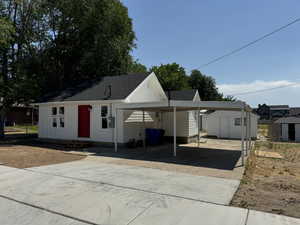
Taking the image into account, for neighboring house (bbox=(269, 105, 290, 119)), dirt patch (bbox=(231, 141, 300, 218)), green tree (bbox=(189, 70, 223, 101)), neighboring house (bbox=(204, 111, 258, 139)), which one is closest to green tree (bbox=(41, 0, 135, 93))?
neighboring house (bbox=(204, 111, 258, 139))

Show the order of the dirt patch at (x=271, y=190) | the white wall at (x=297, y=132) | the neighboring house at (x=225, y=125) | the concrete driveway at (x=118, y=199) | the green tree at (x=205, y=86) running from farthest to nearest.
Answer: the green tree at (x=205, y=86) → the white wall at (x=297, y=132) → the neighboring house at (x=225, y=125) → the dirt patch at (x=271, y=190) → the concrete driveway at (x=118, y=199)

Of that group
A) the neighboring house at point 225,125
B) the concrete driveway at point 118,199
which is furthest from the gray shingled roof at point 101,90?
the neighboring house at point 225,125

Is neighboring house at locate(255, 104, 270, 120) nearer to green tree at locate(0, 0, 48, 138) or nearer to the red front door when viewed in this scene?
green tree at locate(0, 0, 48, 138)

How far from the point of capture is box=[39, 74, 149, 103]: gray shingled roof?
1298cm

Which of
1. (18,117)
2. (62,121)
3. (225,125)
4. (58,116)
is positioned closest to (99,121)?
(62,121)

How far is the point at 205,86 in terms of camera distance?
139 feet

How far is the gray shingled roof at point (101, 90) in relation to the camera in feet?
42.6

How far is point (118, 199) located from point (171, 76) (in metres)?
30.2

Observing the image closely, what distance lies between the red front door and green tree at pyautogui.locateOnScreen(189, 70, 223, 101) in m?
31.8

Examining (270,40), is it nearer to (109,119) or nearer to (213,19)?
(213,19)

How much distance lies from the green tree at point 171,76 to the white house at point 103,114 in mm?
16551

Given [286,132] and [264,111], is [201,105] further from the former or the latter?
[264,111]

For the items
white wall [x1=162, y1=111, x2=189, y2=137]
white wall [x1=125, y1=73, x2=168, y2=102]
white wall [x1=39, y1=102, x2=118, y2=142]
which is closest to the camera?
white wall [x1=39, y1=102, x2=118, y2=142]

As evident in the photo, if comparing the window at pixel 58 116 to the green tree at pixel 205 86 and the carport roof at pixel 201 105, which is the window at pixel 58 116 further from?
the green tree at pixel 205 86
